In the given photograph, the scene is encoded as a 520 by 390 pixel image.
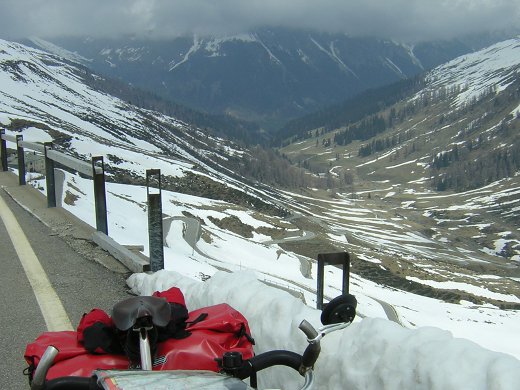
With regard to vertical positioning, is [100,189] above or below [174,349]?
above

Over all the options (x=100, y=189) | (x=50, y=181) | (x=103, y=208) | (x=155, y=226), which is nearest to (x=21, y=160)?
(x=50, y=181)

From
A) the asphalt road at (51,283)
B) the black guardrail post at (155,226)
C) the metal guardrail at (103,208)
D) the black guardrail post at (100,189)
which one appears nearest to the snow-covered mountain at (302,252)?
the black guardrail post at (155,226)

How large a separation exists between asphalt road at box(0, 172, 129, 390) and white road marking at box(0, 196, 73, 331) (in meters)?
0.06

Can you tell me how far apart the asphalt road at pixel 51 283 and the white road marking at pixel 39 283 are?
0.19 feet

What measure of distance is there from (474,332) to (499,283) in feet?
163

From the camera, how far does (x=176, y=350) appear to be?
3836mm

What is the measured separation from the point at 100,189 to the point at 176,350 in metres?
5.97

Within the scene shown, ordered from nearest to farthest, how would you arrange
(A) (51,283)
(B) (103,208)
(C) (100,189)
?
(A) (51,283) → (C) (100,189) → (B) (103,208)

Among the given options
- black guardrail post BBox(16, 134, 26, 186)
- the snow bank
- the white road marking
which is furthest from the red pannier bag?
black guardrail post BBox(16, 134, 26, 186)

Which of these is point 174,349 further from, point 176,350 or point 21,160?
point 21,160

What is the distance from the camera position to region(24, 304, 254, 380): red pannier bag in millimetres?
3713

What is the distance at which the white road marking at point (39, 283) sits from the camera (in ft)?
19.8

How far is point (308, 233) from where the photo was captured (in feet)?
343

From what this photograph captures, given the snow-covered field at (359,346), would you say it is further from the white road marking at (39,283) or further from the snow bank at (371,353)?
the white road marking at (39,283)
